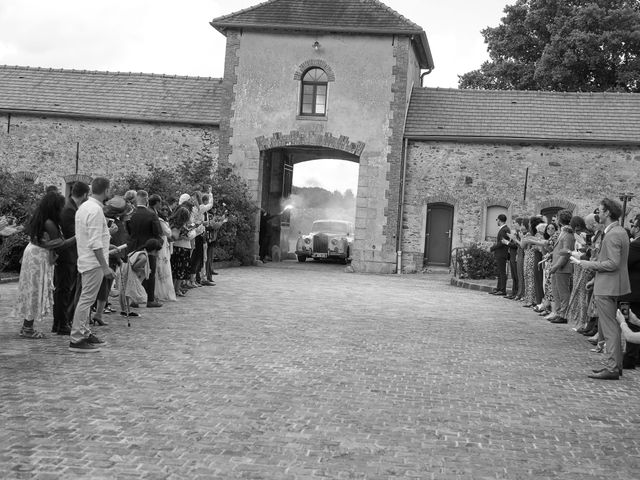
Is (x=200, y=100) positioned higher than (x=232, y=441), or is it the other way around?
(x=200, y=100)

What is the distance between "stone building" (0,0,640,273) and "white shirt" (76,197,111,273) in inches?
684

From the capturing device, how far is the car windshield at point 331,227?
31234mm

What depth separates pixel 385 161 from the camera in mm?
24812

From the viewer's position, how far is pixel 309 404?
612cm

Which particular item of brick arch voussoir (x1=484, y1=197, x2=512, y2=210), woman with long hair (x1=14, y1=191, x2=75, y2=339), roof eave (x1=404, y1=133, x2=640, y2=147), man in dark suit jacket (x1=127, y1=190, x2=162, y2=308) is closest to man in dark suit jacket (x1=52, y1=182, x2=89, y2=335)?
woman with long hair (x1=14, y1=191, x2=75, y2=339)

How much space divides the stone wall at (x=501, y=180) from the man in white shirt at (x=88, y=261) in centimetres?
1769

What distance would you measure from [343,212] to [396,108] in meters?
34.2

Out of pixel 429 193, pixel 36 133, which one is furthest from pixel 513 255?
pixel 36 133

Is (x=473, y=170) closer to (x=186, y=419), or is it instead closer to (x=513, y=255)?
(x=513, y=255)

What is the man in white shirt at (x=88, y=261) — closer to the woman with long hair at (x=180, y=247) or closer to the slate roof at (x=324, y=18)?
the woman with long hair at (x=180, y=247)

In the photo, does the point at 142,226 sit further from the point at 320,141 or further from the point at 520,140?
the point at 520,140

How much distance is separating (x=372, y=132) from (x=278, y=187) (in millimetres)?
4983

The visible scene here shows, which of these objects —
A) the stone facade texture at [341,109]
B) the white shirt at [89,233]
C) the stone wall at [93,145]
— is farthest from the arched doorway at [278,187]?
the white shirt at [89,233]

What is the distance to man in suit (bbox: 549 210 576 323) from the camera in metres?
12.4
